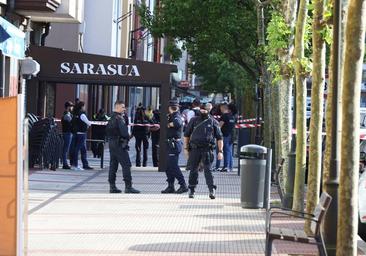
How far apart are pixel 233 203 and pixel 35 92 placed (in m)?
9.04

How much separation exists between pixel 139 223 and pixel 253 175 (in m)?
2.76

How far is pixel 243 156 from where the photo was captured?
49.5 ft

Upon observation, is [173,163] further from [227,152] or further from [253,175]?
[227,152]

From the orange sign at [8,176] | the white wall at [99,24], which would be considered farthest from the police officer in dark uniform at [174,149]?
the white wall at [99,24]

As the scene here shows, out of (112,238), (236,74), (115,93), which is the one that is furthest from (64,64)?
(236,74)

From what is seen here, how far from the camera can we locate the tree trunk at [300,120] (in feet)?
40.5

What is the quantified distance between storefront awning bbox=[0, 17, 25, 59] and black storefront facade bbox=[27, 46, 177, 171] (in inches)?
248

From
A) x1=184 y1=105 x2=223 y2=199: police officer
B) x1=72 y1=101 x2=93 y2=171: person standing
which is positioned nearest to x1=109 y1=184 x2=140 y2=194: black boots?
x1=184 y1=105 x2=223 y2=199: police officer

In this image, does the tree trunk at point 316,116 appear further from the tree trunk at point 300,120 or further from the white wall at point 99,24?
the white wall at point 99,24

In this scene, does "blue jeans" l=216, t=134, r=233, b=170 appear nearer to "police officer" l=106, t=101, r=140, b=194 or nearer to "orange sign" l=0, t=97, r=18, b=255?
"police officer" l=106, t=101, r=140, b=194

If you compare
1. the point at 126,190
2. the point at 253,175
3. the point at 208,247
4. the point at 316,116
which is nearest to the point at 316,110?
the point at 316,116

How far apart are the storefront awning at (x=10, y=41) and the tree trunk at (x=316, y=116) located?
6.00 m

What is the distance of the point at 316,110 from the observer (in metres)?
11.2

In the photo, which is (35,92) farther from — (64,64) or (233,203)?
(233,203)
